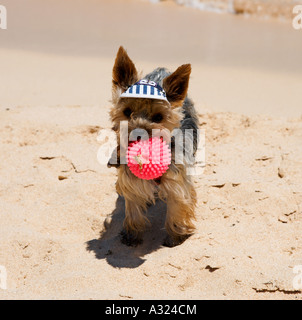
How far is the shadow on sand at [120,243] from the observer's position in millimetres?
4078

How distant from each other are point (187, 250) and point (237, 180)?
1.33 metres

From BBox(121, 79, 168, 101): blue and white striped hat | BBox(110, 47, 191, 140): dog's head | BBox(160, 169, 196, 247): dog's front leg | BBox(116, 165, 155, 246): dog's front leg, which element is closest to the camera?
BBox(121, 79, 168, 101): blue and white striped hat

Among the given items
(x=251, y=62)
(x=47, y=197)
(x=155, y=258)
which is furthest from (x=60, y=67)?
(x=155, y=258)

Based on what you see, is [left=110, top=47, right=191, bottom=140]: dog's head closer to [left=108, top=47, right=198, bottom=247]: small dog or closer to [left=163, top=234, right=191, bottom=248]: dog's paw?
[left=108, top=47, right=198, bottom=247]: small dog

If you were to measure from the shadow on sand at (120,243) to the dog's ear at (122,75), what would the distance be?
4.83ft

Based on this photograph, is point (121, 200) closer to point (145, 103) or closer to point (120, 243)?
point (120, 243)

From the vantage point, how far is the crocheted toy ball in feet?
11.7

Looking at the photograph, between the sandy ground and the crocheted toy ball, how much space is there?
0.84 m

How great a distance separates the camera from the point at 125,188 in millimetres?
4094

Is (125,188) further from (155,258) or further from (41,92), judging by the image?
(41,92)

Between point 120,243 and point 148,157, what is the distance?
1223 millimetres

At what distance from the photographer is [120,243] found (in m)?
4.40

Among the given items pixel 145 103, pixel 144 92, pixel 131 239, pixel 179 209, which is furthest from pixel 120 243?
pixel 144 92

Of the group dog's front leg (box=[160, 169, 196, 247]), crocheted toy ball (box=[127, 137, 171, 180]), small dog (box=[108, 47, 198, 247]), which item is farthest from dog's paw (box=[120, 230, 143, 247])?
crocheted toy ball (box=[127, 137, 171, 180])
